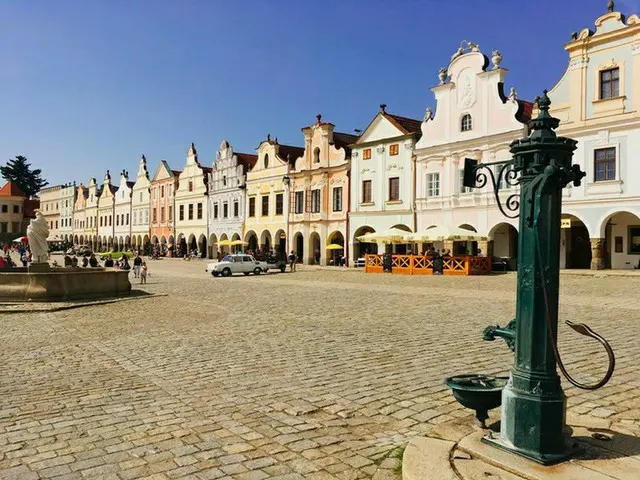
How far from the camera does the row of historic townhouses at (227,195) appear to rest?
5247 centimetres

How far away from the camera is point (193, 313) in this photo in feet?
46.8

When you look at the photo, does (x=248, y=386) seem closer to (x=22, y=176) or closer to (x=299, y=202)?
(x=299, y=202)

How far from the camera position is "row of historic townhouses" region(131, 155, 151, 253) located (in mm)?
69688

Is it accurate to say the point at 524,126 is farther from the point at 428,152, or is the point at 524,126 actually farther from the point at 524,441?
the point at 524,441

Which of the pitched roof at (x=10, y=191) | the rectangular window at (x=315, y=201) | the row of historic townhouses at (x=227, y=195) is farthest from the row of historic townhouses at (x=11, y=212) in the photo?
the rectangular window at (x=315, y=201)

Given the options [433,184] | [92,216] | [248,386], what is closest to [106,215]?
[92,216]

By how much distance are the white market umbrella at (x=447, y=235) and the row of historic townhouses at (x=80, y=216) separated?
239ft

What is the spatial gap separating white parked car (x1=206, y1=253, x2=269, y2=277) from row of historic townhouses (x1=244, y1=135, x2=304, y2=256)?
41.4 feet

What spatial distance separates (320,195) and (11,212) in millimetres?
77886

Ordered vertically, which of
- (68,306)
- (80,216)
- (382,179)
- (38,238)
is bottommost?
(68,306)

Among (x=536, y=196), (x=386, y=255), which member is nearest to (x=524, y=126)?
(x=386, y=255)

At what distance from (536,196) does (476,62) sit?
31627 mm

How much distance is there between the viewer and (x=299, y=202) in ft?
149

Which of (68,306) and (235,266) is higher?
(235,266)
